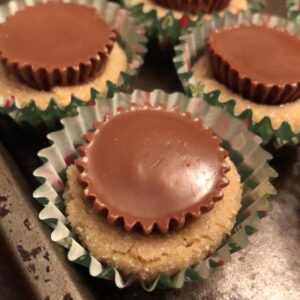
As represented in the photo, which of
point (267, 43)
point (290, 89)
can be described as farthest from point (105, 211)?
point (267, 43)

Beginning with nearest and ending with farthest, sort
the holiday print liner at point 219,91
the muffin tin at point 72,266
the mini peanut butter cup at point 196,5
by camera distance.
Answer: the muffin tin at point 72,266
the holiday print liner at point 219,91
the mini peanut butter cup at point 196,5

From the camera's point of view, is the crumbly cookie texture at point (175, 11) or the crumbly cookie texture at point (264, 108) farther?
the crumbly cookie texture at point (175, 11)

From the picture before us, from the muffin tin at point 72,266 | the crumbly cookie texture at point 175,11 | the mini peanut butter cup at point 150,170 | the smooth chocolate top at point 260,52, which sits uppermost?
the smooth chocolate top at point 260,52

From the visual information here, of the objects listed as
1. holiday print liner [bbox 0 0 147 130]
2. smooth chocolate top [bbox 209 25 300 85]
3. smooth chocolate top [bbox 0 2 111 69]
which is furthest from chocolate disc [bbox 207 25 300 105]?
smooth chocolate top [bbox 0 2 111 69]

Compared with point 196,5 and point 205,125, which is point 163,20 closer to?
point 196,5

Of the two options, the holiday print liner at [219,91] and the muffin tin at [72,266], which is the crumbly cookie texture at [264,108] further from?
the muffin tin at [72,266]

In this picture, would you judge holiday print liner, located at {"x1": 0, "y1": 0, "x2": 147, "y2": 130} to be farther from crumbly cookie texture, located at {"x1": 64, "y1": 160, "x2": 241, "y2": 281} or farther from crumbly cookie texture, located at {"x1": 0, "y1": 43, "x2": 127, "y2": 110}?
crumbly cookie texture, located at {"x1": 64, "y1": 160, "x2": 241, "y2": 281}

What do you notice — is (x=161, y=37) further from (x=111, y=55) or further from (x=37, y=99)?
(x=37, y=99)

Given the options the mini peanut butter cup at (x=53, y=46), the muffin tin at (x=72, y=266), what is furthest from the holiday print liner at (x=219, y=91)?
the mini peanut butter cup at (x=53, y=46)
